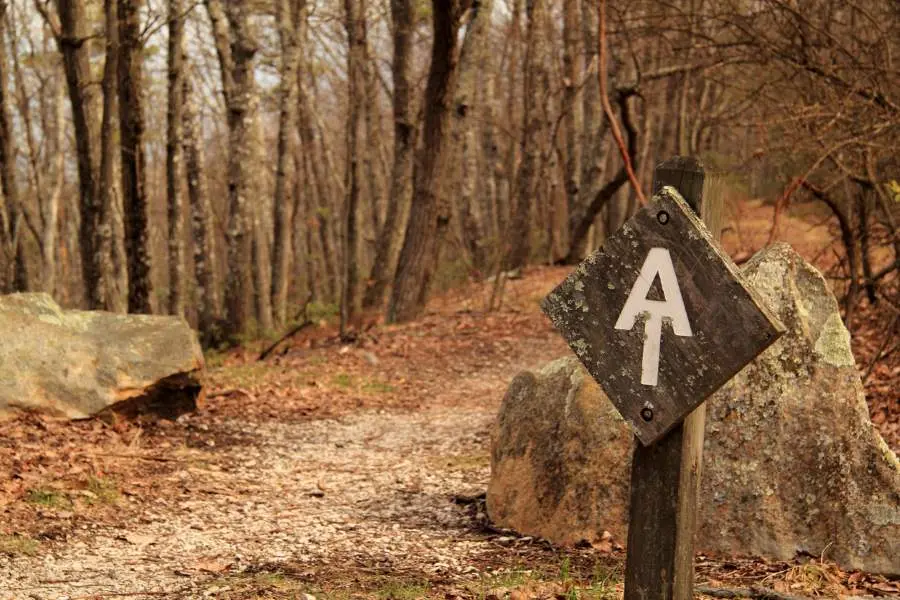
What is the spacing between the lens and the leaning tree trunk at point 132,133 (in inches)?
420

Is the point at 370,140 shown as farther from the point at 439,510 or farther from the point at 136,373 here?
the point at 439,510

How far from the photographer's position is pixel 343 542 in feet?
17.8

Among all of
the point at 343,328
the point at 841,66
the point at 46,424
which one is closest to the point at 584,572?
the point at 46,424

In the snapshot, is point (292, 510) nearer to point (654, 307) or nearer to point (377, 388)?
point (654, 307)

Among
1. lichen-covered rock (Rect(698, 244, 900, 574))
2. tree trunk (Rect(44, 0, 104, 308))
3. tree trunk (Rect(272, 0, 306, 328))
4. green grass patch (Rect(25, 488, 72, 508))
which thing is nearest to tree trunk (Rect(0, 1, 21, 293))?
tree trunk (Rect(272, 0, 306, 328))

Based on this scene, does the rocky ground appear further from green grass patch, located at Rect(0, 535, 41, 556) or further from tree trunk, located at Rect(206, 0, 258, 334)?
tree trunk, located at Rect(206, 0, 258, 334)

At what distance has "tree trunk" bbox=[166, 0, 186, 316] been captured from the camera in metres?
14.4

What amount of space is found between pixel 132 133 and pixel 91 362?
151 inches

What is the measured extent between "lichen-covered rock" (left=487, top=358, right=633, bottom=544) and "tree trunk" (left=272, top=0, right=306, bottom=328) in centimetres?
1180

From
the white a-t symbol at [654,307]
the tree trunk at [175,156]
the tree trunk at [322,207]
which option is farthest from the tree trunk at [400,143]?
the white a-t symbol at [654,307]

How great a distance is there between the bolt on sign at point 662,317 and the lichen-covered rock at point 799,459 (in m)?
2.55

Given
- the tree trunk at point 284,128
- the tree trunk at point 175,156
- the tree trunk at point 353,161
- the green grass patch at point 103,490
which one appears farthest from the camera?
the tree trunk at point 284,128

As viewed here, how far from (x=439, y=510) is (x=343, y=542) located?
3.18 ft

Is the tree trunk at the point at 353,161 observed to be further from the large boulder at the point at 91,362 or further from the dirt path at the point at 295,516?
the dirt path at the point at 295,516
